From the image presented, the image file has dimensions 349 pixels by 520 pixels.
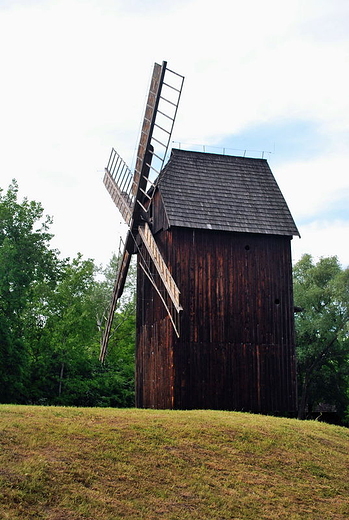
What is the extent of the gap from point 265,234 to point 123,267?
7.73m

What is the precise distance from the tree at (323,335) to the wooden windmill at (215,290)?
769 inches

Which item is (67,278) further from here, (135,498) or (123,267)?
(135,498)

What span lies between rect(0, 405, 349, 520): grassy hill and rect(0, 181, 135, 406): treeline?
50.9 feet

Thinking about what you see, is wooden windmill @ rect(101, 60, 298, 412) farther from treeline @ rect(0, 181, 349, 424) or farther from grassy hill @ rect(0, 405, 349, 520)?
treeline @ rect(0, 181, 349, 424)

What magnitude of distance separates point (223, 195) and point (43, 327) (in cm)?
1732

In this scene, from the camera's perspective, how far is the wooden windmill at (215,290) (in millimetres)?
23422

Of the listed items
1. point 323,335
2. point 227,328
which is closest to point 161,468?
point 227,328

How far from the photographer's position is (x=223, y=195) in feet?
85.5

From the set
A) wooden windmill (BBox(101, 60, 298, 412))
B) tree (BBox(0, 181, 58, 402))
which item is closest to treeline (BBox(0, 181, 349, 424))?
tree (BBox(0, 181, 58, 402))

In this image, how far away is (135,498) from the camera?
12.5m

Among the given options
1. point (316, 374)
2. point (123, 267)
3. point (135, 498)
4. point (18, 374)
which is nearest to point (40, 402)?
point (18, 374)

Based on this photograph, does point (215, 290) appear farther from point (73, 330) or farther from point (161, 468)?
point (73, 330)

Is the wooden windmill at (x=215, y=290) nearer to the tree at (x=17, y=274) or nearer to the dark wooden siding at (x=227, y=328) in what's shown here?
the dark wooden siding at (x=227, y=328)

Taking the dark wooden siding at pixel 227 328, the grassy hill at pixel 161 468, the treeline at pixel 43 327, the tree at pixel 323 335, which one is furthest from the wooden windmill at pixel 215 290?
A: the tree at pixel 323 335
